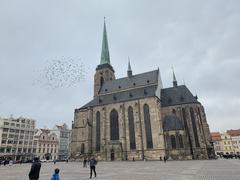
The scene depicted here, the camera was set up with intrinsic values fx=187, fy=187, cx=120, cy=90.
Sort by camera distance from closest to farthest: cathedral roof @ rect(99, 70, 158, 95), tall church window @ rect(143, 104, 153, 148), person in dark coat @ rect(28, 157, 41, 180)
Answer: person in dark coat @ rect(28, 157, 41, 180) < tall church window @ rect(143, 104, 153, 148) < cathedral roof @ rect(99, 70, 158, 95)

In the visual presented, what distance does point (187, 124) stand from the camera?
41.1 meters

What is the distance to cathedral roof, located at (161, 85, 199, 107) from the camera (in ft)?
142

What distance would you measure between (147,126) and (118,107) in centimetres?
847

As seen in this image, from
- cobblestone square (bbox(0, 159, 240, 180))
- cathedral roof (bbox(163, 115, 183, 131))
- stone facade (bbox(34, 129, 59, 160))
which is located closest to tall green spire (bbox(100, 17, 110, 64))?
cathedral roof (bbox(163, 115, 183, 131))

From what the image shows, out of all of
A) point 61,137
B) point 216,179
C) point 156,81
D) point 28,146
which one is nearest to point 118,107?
point 156,81

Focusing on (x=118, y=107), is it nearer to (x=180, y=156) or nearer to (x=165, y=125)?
(x=165, y=125)

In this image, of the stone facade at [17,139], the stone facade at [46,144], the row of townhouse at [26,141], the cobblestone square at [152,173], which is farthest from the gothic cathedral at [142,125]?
the stone facade at [46,144]

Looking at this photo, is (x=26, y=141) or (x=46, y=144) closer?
(x=26, y=141)

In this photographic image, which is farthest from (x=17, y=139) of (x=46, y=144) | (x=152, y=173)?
(x=152, y=173)

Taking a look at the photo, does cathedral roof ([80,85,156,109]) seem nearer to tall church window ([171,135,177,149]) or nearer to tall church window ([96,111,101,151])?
tall church window ([96,111,101,151])

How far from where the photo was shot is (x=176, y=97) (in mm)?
45500

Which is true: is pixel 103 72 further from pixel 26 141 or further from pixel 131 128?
pixel 26 141

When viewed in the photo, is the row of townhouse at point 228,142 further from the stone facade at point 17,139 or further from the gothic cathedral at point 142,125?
the stone facade at point 17,139

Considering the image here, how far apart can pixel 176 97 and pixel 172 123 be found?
915 cm
